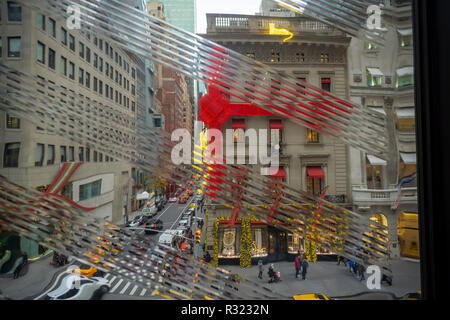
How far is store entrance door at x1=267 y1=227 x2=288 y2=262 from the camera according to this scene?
1978 millimetres

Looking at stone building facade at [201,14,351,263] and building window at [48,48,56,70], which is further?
stone building facade at [201,14,351,263]

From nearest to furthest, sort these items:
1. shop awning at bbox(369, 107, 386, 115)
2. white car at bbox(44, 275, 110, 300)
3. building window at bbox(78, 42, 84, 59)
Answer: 1. white car at bbox(44, 275, 110, 300)
2. building window at bbox(78, 42, 84, 59)
3. shop awning at bbox(369, 107, 386, 115)

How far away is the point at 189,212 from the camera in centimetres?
198

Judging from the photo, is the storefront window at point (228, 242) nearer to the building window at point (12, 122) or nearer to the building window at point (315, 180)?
the building window at point (315, 180)

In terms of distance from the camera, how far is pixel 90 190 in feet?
6.23

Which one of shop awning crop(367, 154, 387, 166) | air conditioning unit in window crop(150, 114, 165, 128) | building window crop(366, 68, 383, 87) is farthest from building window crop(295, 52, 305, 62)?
air conditioning unit in window crop(150, 114, 165, 128)

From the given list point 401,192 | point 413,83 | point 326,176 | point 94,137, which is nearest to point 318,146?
point 326,176

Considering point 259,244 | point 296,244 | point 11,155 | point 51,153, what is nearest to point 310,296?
point 296,244

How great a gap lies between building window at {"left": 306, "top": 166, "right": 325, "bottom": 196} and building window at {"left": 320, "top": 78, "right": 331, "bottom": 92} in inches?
29.0

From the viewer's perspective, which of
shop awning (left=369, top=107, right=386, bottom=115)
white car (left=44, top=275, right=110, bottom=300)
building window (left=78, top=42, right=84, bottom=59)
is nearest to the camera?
white car (left=44, top=275, right=110, bottom=300)

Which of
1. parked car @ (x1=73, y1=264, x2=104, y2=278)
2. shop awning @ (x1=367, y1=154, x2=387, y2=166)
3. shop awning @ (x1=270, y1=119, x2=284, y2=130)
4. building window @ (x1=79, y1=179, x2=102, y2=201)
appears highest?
shop awning @ (x1=270, y1=119, x2=284, y2=130)

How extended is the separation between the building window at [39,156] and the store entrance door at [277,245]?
205 cm

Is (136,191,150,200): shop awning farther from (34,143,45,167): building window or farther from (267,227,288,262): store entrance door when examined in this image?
(267,227,288,262): store entrance door
